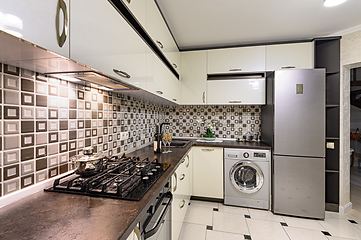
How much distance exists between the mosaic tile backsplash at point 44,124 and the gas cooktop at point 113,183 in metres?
0.16

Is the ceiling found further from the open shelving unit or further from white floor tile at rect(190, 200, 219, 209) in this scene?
white floor tile at rect(190, 200, 219, 209)

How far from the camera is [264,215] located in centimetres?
235

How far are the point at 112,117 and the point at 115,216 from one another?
1129 mm

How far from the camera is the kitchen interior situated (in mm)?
750

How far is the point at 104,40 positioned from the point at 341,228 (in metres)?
3.17

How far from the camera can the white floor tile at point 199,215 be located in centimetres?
221

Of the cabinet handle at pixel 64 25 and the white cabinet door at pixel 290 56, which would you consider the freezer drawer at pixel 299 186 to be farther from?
the cabinet handle at pixel 64 25

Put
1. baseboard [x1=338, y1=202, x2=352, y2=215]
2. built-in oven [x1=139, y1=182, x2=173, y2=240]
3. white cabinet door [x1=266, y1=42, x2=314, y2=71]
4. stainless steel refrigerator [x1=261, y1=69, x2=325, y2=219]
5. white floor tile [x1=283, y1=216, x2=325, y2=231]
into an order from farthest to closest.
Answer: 1. white cabinet door [x1=266, y1=42, x2=314, y2=71]
2. baseboard [x1=338, y1=202, x2=352, y2=215]
3. stainless steel refrigerator [x1=261, y1=69, x2=325, y2=219]
4. white floor tile [x1=283, y1=216, x2=325, y2=231]
5. built-in oven [x1=139, y1=182, x2=173, y2=240]

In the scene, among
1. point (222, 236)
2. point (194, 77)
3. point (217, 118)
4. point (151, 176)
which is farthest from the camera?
point (217, 118)

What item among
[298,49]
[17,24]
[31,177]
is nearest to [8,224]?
[31,177]

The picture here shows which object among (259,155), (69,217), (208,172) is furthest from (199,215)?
(69,217)

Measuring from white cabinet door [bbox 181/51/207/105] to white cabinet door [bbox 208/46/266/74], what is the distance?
13 cm

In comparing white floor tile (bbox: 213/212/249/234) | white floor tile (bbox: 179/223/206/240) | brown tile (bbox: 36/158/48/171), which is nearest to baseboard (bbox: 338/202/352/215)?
white floor tile (bbox: 213/212/249/234)

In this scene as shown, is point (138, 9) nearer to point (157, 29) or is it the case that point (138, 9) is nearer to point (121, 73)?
point (157, 29)
